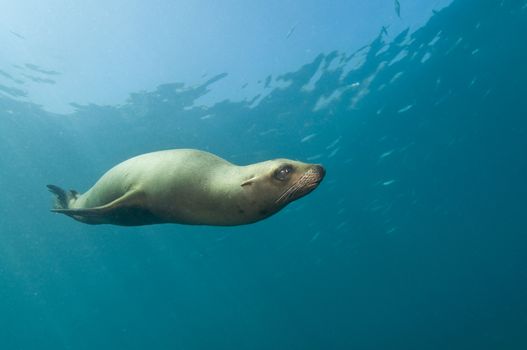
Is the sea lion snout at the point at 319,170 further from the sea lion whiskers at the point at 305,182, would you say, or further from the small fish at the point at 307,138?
the small fish at the point at 307,138

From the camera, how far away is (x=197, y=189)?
3115 mm

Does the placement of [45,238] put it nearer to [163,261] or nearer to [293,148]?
[163,261]

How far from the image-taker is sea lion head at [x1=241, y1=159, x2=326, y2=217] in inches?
108

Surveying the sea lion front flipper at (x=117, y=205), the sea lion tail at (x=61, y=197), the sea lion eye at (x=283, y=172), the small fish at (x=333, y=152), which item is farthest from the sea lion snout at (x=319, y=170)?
the small fish at (x=333, y=152)

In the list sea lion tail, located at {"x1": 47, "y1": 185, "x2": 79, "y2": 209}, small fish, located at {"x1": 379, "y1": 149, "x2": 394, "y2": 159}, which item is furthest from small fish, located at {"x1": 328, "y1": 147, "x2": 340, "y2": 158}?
sea lion tail, located at {"x1": 47, "y1": 185, "x2": 79, "y2": 209}

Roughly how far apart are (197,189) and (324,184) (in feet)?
72.6

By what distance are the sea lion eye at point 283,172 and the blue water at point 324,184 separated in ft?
41.7

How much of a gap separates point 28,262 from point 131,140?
20893 mm

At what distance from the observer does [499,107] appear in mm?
23891

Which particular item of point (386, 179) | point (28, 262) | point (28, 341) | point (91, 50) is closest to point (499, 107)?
point (386, 179)

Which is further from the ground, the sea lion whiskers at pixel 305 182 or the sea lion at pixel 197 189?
the sea lion at pixel 197 189

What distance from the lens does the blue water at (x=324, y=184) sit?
659 inches

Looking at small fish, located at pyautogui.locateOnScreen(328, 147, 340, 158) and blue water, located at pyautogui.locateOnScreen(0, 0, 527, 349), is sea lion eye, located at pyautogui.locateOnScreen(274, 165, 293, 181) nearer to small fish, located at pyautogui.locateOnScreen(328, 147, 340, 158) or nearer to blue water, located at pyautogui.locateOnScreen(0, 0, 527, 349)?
blue water, located at pyautogui.locateOnScreen(0, 0, 527, 349)

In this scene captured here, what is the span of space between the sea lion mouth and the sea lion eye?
3.0 inches
